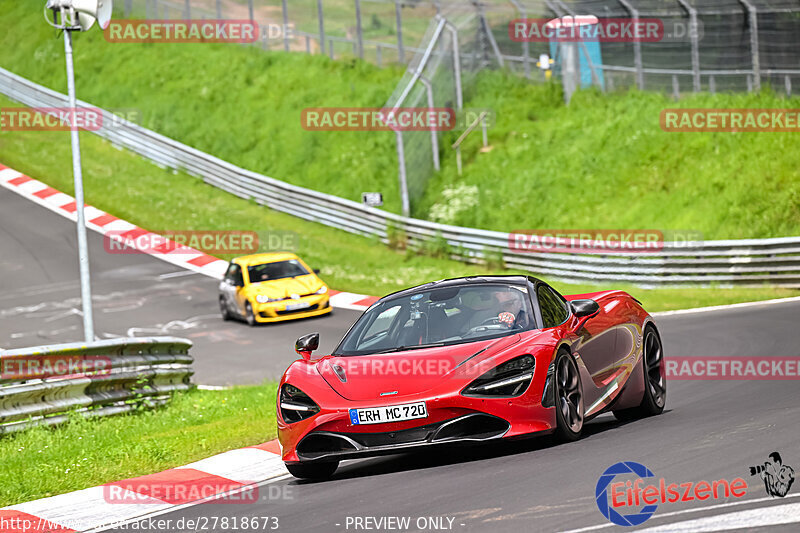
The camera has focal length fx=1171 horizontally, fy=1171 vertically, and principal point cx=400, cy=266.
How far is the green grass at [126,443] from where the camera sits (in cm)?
919

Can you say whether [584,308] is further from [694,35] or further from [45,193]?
[45,193]

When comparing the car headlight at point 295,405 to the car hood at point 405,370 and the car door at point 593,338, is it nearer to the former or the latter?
the car hood at point 405,370

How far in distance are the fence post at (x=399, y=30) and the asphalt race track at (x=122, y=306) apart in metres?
10.9

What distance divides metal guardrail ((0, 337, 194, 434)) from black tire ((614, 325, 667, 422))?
5.70m

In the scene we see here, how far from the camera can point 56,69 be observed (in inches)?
1864

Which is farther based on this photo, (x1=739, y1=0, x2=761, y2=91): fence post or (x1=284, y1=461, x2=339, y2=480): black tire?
(x1=739, y1=0, x2=761, y2=91): fence post

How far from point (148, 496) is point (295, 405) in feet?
4.14

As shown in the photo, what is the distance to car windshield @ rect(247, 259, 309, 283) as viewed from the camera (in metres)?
23.7

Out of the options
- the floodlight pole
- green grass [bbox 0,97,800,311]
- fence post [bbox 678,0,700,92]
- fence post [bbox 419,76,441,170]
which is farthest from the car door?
fence post [bbox 419,76,441,170]

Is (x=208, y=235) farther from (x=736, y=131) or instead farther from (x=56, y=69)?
(x=56, y=69)

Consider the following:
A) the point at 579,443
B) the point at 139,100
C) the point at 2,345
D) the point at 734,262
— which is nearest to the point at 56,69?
the point at 139,100

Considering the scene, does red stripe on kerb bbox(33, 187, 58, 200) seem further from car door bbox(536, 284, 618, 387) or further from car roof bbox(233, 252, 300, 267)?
car door bbox(536, 284, 618, 387)
